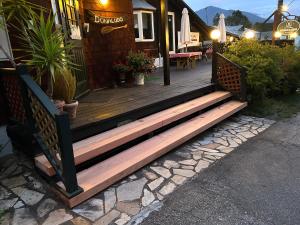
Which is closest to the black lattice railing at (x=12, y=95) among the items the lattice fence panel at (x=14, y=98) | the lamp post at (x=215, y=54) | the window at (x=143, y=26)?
the lattice fence panel at (x=14, y=98)

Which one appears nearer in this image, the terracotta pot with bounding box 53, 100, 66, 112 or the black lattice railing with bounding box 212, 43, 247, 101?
the terracotta pot with bounding box 53, 100, 66, 112

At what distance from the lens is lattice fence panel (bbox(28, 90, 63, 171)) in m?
2.31

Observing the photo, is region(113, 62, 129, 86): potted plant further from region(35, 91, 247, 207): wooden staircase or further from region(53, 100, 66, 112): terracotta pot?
region(53, 100, 66, 112): terracotta pot

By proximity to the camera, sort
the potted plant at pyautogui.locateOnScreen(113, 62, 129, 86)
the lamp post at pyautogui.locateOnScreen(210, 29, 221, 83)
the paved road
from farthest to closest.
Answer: the potted plant at pyautogui.locateOnScreen(113, 62, 129, 86), the lamp post at pyautogui.locateOnScreen(210, 29, 221, 83), the paved road

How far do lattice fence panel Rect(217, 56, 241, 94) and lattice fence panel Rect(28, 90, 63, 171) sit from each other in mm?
4030

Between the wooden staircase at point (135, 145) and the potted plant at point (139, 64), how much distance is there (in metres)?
1.48

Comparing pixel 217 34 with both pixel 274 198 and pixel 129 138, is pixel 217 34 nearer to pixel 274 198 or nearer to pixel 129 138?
pixel 129 138

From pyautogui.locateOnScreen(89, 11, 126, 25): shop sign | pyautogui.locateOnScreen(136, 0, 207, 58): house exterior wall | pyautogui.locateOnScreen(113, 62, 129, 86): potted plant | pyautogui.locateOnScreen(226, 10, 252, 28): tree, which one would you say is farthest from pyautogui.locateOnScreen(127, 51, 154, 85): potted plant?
pyautogui.locateOnScreen(226, 10, 252, 28): tree

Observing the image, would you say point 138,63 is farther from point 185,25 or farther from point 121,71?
point 185,25

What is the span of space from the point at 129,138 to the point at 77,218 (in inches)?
47.6

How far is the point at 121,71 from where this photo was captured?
5637 mm

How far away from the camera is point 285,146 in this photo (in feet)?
12.6

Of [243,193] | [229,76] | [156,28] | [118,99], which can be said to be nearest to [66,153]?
[243,193]

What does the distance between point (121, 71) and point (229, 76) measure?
2.36 metres
